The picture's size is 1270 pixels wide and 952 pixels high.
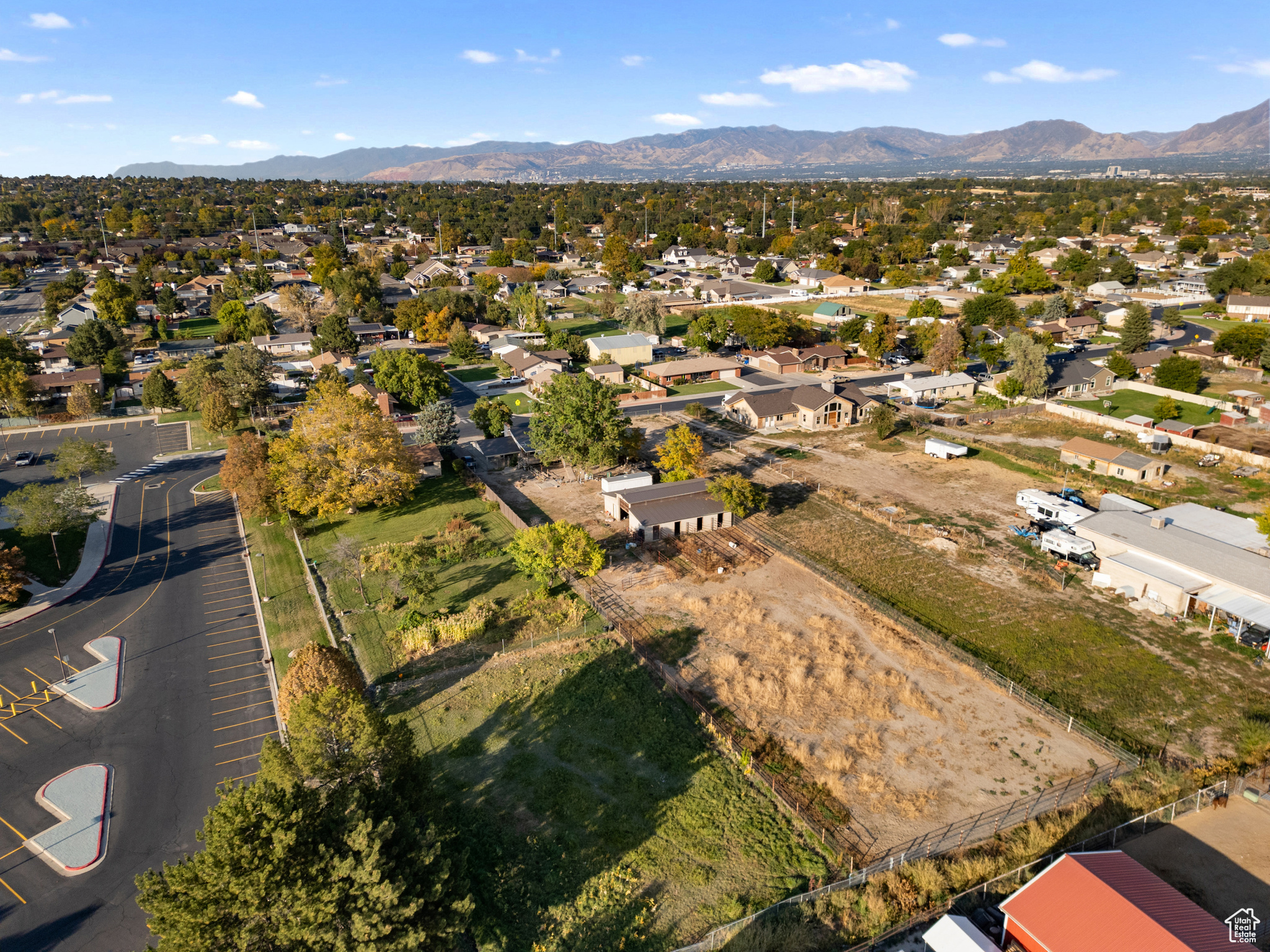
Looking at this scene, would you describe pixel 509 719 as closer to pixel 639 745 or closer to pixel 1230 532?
pixel 639 745

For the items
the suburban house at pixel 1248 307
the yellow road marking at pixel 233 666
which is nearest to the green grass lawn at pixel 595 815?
the yellow road marking at pixel 233 666

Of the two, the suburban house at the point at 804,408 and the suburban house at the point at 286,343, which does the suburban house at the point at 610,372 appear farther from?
the suburban house at the point at 286,343

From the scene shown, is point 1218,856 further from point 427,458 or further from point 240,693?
point 427,458

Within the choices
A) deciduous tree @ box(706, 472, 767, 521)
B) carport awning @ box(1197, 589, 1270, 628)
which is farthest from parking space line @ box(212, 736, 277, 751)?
carport awning @ box(1197, 589, 1270, 628)

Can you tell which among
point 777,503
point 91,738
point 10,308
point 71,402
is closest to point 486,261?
point 10,308

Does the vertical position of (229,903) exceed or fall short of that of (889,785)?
it exceeds it

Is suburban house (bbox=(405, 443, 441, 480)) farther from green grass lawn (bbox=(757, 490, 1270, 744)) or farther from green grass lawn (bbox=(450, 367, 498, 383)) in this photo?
green grass lawn (bbox=(757, 490, 1270, 744))
